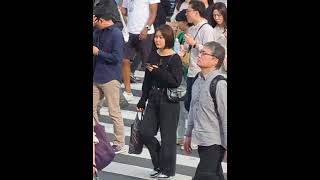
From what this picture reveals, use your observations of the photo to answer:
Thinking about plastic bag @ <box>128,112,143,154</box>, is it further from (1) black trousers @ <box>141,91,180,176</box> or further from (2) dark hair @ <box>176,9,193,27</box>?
(2) dark hair @ <box>176,9,193,27</box>

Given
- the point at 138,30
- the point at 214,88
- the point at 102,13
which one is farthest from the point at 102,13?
the point at 214,88

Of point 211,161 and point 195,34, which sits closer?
point 211,161

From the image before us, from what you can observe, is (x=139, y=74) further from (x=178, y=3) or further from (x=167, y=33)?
(x=178, y=3)

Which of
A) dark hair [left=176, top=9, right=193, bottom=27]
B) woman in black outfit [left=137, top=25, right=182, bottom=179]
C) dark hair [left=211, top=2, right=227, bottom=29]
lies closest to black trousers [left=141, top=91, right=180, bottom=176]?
woman in black outfit [left=137, top=25, right=182, bottom=179]

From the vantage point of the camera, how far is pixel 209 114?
5754 mm

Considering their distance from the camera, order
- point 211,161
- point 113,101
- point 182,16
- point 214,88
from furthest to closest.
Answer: point 113,101, point 182,16, point 211,161, point 214,88

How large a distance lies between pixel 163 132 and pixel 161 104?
0.71 ft

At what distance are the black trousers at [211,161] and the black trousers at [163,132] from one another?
19.1 inches

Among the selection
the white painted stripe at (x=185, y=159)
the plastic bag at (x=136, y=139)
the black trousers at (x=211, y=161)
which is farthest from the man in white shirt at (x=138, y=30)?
the black trousers at (x=211, y=161)

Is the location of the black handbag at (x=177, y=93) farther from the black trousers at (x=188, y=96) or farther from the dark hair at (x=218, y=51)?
the dark hair at (x=218, y=51)

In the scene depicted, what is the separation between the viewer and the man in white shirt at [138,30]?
20.9 ft
